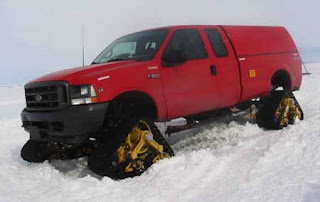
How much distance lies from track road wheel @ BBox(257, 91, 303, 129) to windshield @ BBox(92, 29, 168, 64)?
2.76 metres

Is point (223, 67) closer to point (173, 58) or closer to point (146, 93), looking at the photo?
point (173, 58)

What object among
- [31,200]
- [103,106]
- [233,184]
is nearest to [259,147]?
[233,184]

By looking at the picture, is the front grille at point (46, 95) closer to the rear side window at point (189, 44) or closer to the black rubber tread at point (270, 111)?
the rear side window at point (189, 44)

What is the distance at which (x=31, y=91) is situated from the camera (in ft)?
15.8

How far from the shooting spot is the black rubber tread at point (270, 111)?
6.65 meters

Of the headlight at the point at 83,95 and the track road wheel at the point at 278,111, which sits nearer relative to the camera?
the headlight at the point at 83,95

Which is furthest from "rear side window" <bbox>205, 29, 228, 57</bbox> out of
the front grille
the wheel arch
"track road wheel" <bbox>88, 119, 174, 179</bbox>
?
the front grille

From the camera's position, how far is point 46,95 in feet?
14.7

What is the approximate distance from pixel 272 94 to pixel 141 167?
3847 mm

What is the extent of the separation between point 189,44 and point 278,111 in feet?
8.30

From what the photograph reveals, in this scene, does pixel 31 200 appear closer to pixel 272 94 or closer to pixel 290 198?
pixel 290 198


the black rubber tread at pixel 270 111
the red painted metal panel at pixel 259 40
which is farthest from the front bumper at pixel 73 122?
the black rubber tread at pixel 270 111

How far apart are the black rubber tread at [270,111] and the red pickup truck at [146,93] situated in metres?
0.02

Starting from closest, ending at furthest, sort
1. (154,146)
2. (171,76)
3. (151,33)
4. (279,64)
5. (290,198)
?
1. (290,198)
2. (154,146)
3. (171,76)
4. (151,33)
5. (279,64)
